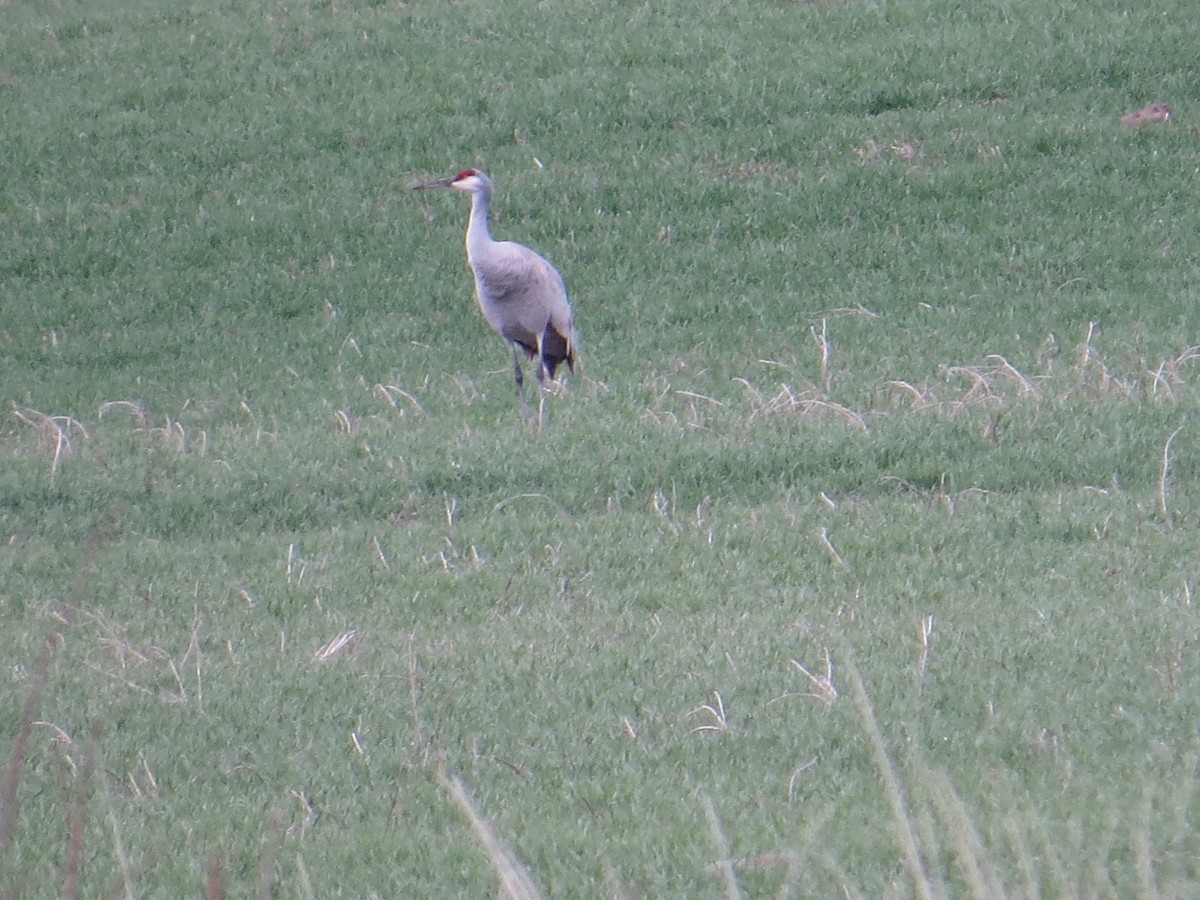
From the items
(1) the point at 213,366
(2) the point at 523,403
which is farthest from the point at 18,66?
(2) the point at 523,403

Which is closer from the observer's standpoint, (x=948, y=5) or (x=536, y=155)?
(x=536, y=155)

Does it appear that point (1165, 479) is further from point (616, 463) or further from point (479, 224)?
point (479, 224)

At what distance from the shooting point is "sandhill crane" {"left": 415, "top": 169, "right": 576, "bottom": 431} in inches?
435

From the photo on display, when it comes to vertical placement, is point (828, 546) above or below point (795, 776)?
below

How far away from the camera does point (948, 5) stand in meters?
18.8

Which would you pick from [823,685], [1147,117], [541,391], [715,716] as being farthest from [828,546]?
[1147,117]

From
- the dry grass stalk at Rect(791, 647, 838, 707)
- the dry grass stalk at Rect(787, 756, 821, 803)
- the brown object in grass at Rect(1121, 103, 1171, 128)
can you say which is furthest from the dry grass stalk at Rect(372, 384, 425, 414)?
the brown object in grass at Rect(1121, 103, 1171, 128)

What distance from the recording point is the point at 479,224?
11164mm

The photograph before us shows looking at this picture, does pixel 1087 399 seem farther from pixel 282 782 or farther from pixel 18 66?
pixel 18 66

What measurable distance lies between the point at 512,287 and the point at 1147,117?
827 centimetres

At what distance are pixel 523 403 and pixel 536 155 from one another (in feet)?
23.0

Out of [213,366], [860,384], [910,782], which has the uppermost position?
[910,782]

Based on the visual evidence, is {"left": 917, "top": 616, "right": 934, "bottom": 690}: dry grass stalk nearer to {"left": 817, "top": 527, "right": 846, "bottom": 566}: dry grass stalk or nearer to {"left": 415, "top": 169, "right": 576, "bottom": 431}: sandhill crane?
{"left": 817, "top": 527, "right": 846, "bottom": 566}: dry grass stalk

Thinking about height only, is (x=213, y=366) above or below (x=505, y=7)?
below
